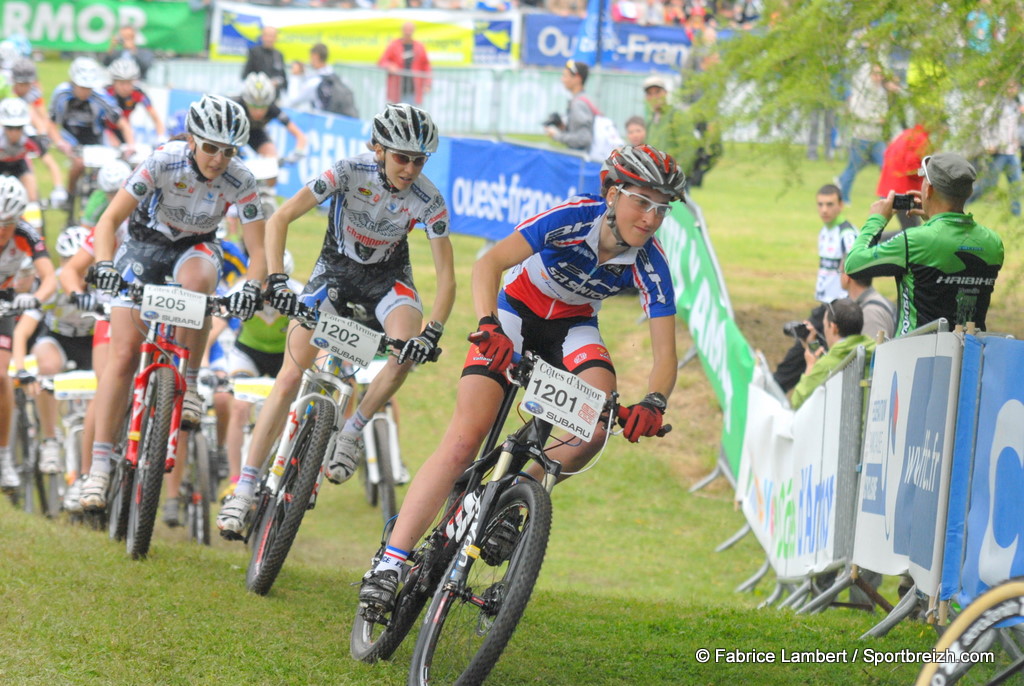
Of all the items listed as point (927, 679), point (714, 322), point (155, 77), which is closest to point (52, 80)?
point (155, 77)

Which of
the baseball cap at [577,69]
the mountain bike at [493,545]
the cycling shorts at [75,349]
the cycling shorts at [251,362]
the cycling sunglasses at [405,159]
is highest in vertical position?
the cycling sunglasses at [405,159]

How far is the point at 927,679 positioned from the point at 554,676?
77.9 inches

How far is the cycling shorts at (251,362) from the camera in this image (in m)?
9.94

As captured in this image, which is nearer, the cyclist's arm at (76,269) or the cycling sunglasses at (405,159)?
the cycling sunglasses at (405,159)

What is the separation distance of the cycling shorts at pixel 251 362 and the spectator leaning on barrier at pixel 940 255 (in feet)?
16.1

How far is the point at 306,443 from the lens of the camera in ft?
22.3

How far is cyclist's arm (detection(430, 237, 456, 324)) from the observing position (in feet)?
22.0

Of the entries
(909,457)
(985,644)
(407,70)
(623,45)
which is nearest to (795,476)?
(909,457)

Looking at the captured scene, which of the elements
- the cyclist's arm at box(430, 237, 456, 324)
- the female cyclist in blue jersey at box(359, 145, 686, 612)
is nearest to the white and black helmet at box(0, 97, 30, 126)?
the cyclist's arm at box(430, 237, 456, 324)

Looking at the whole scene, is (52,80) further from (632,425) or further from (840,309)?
(632,425)

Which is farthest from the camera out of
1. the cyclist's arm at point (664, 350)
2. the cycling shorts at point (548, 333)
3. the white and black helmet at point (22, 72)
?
the white and black helmet at point (22, 72)

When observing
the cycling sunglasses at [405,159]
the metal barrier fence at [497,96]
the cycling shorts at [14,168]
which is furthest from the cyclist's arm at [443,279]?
the metal barrier fence at [497,96]

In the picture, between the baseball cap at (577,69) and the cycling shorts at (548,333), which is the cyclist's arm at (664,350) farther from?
the baseball cap at (577,69)

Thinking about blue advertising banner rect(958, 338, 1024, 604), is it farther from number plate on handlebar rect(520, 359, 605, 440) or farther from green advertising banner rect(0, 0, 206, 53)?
green advertising banner rect(0, 0, 206, 53)
